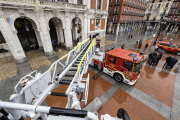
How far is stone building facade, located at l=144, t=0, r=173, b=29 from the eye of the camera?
3742 cm

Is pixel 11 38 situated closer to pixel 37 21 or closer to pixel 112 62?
pixel 37 21

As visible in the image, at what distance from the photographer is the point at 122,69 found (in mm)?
6910

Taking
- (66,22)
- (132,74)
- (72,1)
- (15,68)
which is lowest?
(15,68)

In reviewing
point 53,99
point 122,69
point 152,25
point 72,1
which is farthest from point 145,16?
point 53,99

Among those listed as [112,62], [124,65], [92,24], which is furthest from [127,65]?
[92,24]

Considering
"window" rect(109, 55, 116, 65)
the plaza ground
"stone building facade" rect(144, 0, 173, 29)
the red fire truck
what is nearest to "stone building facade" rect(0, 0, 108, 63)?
the plaza ground

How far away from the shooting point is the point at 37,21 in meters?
10.8

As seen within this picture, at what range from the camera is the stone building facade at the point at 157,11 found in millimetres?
37425

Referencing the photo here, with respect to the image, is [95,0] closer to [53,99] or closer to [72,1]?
[72,1]

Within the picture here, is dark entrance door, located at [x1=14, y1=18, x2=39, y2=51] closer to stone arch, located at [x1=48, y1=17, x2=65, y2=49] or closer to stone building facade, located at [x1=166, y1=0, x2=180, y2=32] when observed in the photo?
stone arch, located at [x1=48, y1=17, x2=65, y2=49]

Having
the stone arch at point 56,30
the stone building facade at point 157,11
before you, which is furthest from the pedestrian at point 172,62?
the stone building facade at point 157,11

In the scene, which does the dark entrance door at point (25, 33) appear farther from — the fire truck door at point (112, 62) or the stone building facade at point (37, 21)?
the fire truck door at point (112, 62)

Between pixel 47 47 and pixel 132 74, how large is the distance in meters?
12.5

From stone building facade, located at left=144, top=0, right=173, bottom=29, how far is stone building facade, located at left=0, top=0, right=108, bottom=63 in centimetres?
3485
